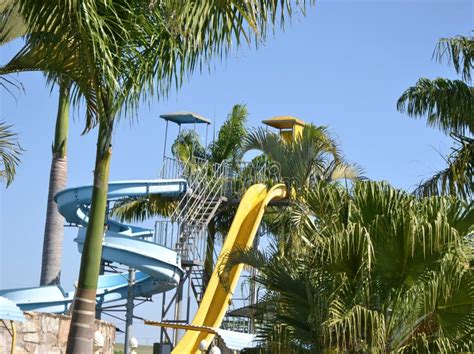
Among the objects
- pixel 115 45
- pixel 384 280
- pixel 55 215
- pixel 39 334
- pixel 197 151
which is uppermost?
pixel 197 151

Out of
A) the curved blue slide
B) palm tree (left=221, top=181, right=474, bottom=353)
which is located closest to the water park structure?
the curved blue slide

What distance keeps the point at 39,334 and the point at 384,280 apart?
24.0ft

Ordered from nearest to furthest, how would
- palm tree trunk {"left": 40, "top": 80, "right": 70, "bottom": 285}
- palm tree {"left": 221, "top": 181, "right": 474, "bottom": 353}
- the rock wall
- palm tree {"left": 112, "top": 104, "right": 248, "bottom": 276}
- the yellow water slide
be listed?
palm tree {"left": 221, "top": 181, "right": 474, "bottom": 353}, the rock wall, the yellow water slide, palm tree trunk {"left": 40, "top": 80, "right": 70, "bottom": 285}, palm tree {"left": 112, "top": 104, "right": 248, "bottom": 276}

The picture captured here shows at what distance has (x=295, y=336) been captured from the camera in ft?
36.5

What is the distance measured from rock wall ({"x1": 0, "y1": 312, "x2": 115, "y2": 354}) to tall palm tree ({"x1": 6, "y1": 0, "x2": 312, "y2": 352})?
7554mm

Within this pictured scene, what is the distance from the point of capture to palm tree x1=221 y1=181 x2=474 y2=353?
410 inches

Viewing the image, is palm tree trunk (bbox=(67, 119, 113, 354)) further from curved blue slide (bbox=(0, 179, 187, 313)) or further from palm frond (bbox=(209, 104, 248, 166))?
palm frond (bbox=(209, 104, 248, 166))

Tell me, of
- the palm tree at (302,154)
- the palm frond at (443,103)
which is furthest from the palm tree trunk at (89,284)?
the palm frond at (443,103)

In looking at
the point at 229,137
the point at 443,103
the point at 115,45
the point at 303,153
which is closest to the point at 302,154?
the point at 303,153

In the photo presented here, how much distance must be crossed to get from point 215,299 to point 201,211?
449 centimetres

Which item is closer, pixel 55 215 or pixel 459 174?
pixel 459 174

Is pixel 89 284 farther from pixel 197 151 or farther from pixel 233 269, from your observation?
pixel 197 151

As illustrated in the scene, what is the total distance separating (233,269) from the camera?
2245 cm

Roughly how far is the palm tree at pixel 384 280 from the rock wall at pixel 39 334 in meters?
5.67
